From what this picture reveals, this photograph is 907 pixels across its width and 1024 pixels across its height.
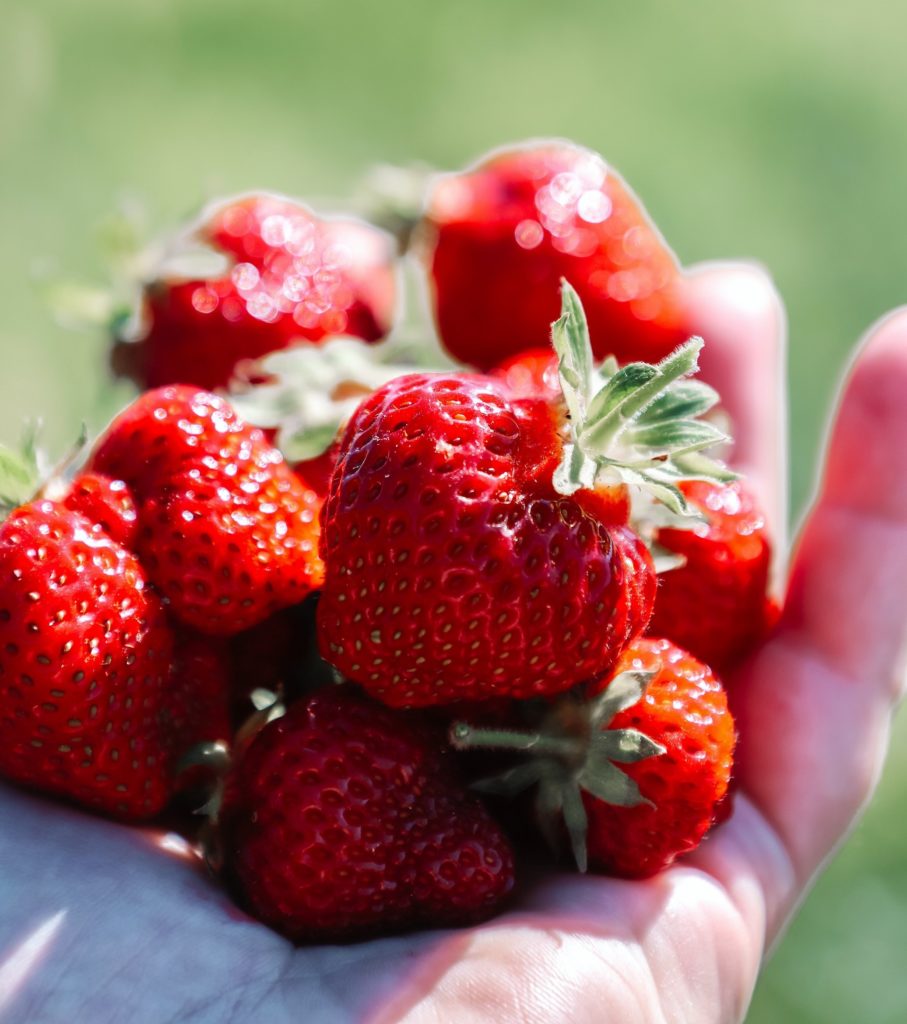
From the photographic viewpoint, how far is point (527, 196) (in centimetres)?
173

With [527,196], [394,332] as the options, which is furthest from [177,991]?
[527,196]

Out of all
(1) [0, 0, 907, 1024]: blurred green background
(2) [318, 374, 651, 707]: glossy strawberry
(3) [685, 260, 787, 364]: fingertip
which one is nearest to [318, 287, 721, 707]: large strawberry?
(2) [318, 374, 651, 707]: glossy strawberry

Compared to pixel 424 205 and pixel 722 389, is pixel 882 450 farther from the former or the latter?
pixel 424 205

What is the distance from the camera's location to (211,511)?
1153 mm

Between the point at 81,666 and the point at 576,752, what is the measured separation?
420mm

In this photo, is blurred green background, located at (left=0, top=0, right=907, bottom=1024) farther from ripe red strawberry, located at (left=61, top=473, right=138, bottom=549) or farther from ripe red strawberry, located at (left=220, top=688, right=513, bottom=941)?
ripe red strawberry, located at (left=220, top=688, right=513, bottom=941)

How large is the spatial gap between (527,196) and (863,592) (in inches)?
26.5

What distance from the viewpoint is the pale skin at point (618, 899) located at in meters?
1.00

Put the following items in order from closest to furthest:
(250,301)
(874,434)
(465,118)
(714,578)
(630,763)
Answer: (630,763), (714,578), (874,434), (250,301), (465,118)

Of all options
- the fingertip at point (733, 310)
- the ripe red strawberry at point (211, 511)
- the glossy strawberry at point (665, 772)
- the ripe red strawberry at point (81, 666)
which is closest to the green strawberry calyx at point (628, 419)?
the glossy strawberry at point (665, 772)

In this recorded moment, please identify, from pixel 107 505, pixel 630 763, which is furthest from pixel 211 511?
pixel 630 763

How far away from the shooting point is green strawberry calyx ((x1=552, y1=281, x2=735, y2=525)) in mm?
1045

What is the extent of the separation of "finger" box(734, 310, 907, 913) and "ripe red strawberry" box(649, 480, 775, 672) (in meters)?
0.08

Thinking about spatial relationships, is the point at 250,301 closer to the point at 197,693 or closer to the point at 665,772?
the point at 197,693
